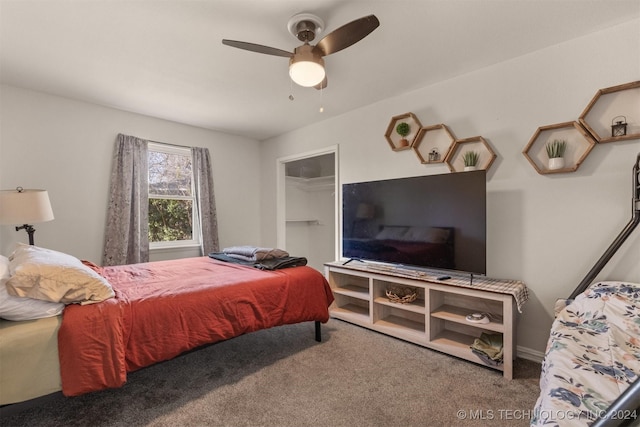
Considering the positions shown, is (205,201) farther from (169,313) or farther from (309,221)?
(169,313)

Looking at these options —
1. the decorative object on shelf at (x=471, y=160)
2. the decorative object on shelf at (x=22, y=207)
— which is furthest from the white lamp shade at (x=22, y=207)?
the decorative object on shelf at (x=471, y=160)

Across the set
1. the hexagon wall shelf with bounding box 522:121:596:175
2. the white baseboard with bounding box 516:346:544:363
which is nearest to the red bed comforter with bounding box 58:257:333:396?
the white baseboard with bounding box 516:346:544:363

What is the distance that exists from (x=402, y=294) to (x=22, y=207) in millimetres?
3348

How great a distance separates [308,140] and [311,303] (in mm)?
2439

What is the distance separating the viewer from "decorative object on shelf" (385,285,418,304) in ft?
8.85

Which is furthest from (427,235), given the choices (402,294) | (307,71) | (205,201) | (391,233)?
(205,201)

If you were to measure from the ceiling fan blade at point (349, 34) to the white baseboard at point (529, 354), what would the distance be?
2.59 meters

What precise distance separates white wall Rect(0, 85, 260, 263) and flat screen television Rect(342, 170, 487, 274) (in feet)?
8.47

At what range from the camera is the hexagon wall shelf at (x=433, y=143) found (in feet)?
9.04

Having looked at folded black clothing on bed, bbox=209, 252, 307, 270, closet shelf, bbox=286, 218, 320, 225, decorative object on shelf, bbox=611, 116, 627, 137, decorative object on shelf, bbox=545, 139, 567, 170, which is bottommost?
folded black clothing on bed, bbox=209, 252, 307, 270

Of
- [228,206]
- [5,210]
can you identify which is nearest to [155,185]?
[228,206]

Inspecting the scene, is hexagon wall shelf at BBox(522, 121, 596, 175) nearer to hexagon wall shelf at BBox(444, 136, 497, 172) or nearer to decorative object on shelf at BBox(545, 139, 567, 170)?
decorative object on shelf at BBox(545, 139, 567, 170)

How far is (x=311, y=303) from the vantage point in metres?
2.42

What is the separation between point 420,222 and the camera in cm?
266
